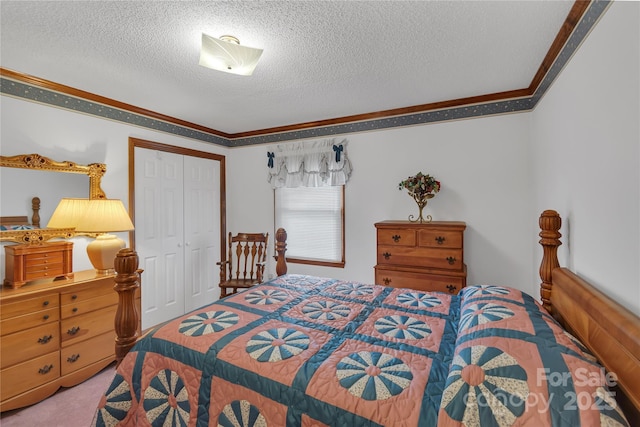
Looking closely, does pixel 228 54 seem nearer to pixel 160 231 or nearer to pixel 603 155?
pixel 603 155

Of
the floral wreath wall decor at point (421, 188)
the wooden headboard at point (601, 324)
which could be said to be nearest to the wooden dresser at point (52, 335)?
the floral wreath wall decor at point (421, 188)

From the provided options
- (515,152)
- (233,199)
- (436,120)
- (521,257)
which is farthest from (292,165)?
(521,257)

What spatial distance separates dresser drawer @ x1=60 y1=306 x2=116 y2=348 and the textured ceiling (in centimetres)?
196

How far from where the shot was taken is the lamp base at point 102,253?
8.23ft

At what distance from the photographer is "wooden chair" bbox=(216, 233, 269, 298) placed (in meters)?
3.56

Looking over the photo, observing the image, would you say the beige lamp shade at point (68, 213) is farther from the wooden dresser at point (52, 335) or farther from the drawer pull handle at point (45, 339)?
the drawer pull handle at point (45, 339)

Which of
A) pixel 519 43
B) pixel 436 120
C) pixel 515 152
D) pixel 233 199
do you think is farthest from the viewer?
pixel 233 199

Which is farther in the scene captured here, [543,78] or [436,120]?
[436,120]

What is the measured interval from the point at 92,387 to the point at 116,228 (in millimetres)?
1283

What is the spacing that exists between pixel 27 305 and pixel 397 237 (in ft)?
9.72

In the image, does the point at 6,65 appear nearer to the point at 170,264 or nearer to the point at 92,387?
the point at 170,264

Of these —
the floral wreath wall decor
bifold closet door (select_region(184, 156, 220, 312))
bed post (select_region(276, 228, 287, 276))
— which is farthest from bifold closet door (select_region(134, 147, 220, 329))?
the floral wreath wall decor

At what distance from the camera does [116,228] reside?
2484mm

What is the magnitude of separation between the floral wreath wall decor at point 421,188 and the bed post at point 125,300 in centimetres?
245
